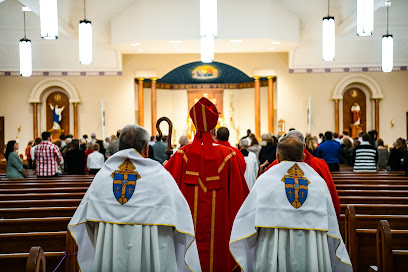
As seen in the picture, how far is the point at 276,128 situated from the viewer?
725 inches

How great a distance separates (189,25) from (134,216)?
12.4 meters

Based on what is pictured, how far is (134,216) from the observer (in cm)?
303

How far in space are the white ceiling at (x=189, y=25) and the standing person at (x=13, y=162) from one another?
6463mm

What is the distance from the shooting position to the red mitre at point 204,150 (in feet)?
14.1

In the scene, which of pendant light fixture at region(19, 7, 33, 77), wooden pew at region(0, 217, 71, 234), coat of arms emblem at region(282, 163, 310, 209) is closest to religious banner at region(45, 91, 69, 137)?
pendant light fixture at region(19, 7, 33, 77)

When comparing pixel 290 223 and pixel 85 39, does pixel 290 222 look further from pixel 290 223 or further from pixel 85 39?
pixel 85 39

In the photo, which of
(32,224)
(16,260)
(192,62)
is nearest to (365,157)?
(32,224)

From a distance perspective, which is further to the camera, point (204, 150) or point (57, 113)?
point (57, 113)

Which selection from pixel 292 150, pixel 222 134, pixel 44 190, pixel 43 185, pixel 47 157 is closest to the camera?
pixel 292 150

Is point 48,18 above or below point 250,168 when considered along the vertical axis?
above

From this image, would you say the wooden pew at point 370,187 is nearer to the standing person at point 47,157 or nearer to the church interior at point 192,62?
the standing person at point 47,157

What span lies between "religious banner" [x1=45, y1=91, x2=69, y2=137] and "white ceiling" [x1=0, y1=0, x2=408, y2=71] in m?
1.73

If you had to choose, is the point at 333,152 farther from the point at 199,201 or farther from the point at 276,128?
the point at 276,128

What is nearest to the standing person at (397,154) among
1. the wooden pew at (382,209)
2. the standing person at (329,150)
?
the standing person at (329,150)
